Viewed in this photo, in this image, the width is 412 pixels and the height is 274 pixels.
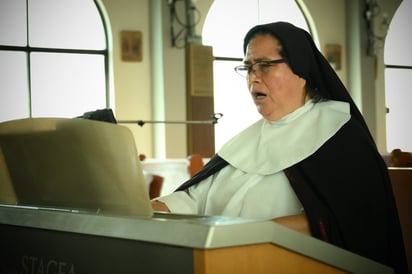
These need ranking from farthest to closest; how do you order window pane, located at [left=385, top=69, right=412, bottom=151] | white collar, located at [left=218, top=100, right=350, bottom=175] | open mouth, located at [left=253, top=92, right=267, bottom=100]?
window pane, located at [left=385, top=69, right=412, bottom=151] < open mouth, located at [left=253, top=92, right=267, bottom=100] < white collar, located at [left=218, top=100, right=350, bottom=175]

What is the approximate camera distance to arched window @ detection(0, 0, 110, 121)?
887cm

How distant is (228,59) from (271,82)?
781cm

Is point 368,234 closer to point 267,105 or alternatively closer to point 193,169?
point 267,105

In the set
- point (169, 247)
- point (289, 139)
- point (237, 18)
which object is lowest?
point (169, 247)

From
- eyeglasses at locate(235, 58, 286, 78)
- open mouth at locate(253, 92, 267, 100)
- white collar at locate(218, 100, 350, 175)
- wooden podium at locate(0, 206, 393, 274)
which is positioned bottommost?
wooden podium at locate(0, 206, 393, 274)

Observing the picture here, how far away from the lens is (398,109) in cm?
1238

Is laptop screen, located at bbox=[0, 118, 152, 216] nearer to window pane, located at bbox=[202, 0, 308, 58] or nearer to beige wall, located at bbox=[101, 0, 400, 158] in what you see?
beige wall, located at bbox=[101, 0, 400, 158]

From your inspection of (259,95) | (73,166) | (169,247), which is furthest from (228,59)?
(169,247)

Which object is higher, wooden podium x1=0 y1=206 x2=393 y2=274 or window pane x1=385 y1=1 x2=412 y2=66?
window pane x1=385 y1=1 x2=412 y2=66

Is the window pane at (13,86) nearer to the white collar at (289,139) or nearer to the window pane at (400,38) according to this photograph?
the window pane at (400,38)

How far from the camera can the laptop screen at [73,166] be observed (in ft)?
5.14

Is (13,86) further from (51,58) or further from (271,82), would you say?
(271,82)

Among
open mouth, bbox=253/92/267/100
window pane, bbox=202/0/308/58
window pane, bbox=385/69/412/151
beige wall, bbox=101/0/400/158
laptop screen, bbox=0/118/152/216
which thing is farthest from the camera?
window pane, bbox=385/69/412/151

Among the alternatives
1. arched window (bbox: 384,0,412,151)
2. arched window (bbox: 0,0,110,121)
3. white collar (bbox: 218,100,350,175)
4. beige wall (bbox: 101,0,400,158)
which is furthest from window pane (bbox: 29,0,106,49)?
white collar (bbox: 218,100,350,175)
